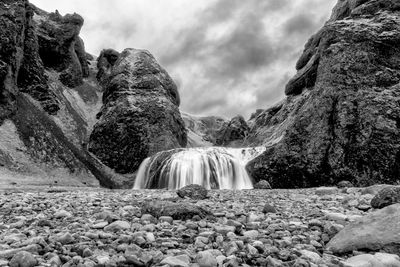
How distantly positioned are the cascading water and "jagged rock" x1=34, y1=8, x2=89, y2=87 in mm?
49254

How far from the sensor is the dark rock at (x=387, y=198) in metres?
9.38

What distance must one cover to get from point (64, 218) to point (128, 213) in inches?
68.6

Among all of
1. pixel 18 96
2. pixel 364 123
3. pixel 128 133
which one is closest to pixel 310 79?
pixel 364 123

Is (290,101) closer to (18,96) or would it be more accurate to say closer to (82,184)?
Result: (82,184)

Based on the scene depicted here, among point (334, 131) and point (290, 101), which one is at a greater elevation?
point (290, 101)

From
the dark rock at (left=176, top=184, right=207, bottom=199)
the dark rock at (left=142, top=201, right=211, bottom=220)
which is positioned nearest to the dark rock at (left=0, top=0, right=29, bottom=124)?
the dark rock at (left=176, top=184, right=207, bottom=199)

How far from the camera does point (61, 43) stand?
79312mm

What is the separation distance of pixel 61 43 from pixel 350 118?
2946 inches

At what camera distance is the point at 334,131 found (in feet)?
99.5

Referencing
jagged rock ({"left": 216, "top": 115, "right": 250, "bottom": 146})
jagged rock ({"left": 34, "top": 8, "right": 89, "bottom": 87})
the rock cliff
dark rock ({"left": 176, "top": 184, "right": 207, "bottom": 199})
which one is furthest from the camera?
jagged rock ({"left": 216, "top": 115, "right": 250, "bottom": 146})

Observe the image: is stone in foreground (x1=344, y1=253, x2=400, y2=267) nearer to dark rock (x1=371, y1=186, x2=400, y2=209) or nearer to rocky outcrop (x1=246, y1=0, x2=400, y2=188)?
dark rock (x1=371, y1=186, x2=400, y2=209)

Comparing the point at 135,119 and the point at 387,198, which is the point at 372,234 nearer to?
the point at 387,198

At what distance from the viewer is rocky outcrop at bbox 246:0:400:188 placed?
27422 mm

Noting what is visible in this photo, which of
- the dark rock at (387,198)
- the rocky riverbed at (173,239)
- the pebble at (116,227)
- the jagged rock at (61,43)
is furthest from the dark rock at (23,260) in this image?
the jagged rock at (61,43)
